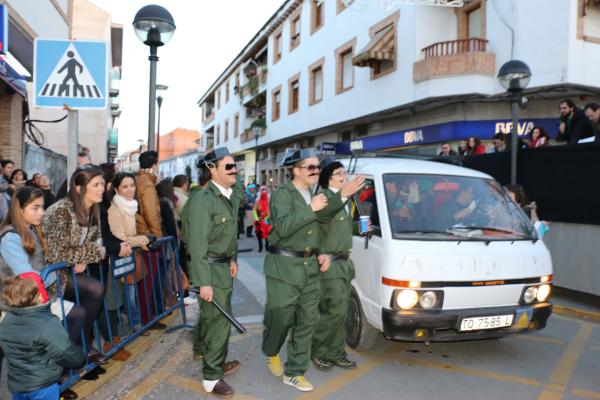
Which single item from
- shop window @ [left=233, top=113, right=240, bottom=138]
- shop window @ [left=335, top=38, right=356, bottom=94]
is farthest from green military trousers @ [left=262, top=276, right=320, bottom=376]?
shop window @ [left=233, top=113, right=240, bottom=138]

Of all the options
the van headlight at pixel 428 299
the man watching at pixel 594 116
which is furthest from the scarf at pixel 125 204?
the man watching at pixel 594 116

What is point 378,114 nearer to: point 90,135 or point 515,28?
point 515,28

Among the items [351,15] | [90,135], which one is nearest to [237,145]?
[90,135]

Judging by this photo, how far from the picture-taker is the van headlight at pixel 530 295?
14.6ft

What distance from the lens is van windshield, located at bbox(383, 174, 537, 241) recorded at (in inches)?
181

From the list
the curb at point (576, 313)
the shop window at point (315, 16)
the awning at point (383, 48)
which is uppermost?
the shop window at point (315, 16)

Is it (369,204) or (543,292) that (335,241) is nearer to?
(369,204)

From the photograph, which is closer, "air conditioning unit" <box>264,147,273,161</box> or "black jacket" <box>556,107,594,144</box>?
"black jacket" <box>556,107,594,144</box>

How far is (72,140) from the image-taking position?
4645mm

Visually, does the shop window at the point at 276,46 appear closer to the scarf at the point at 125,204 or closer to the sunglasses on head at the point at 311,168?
the scarf at the point at 125,204

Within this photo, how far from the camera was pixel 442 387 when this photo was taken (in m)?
4.09

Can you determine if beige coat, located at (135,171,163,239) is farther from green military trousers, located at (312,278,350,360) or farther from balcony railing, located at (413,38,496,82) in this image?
balcony railing, located at (413,38,496,82)

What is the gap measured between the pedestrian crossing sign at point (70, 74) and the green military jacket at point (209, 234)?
5.03ft

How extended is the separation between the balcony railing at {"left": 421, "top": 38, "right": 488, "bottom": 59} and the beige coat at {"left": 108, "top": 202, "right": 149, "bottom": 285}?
12296mm
